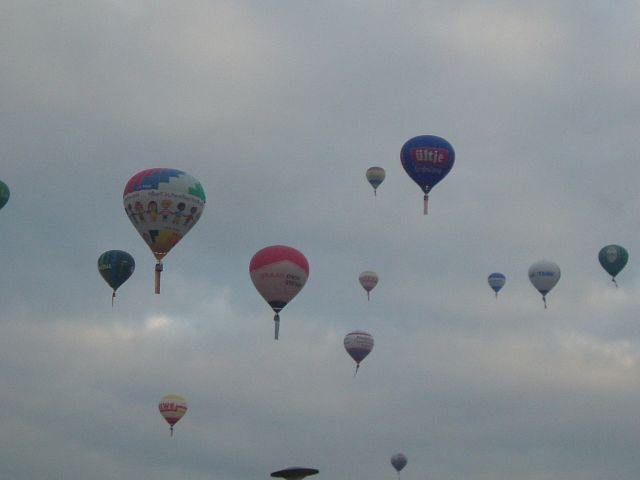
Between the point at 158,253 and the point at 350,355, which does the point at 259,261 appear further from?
the point at 350,355

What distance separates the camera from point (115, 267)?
250 feet

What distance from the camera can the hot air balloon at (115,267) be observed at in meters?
76.1

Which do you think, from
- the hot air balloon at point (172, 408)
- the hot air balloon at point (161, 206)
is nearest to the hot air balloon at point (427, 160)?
the hot air balloon at point (161, 206)

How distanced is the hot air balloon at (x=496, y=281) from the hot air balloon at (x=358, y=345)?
14.1 metres

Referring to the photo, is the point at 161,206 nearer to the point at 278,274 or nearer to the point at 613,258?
the point at 278,274

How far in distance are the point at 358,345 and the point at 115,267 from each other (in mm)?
21689

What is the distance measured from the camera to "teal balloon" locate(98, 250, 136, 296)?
7612 centimetres

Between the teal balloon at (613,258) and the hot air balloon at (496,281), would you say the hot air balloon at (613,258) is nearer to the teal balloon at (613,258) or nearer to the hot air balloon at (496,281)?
the teal balloon at (613,258)

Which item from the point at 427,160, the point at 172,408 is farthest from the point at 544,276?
the point at 172,408

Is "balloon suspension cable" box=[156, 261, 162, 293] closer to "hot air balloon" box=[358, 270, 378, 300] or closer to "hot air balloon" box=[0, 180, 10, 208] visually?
"hot air balloon" box=[0, 180, 10, 208]

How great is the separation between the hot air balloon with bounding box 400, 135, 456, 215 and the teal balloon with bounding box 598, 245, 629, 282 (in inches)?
866

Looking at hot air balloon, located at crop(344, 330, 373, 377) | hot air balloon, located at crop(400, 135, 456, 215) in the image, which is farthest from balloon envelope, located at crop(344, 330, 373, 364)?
hot air balloon, located at crop(400, 135, 456, 215)

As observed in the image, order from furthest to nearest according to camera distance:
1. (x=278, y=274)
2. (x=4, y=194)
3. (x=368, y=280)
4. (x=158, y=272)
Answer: (x=368, y=280) → (x=4, y=194) → (x=278, y=274) → (x=158, y=272)

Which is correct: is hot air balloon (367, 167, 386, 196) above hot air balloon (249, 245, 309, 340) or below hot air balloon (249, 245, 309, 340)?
above
